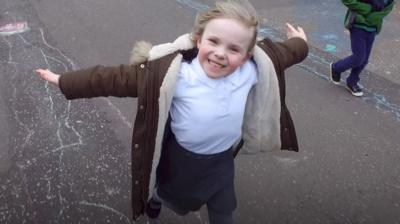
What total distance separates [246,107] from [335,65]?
2.50m

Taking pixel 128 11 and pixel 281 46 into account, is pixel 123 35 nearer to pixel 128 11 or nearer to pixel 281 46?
pixel 128 11

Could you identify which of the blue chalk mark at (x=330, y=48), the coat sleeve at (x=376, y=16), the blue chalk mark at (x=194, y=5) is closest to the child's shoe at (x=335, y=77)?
the coat sleeve at (x=376, y=16)

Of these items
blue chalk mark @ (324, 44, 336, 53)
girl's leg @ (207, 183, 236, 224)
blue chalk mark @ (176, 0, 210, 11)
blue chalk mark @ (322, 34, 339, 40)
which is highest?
girl's leg @ (207, 183, 236, 224)

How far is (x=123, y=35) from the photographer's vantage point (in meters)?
5.04

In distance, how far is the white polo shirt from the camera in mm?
1832

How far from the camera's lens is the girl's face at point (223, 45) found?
1.72 m

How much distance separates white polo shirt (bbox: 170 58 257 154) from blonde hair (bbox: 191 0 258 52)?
0.15 meters

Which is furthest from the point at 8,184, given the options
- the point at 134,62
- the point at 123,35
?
the point at 123,35

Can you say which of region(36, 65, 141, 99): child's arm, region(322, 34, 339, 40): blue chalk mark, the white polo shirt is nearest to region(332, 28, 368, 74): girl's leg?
region(322, 34, 339, 40): blue chalk mark

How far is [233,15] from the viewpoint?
5.65 ft

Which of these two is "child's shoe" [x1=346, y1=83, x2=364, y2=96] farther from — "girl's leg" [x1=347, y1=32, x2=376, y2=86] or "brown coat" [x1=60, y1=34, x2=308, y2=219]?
"brown coat" [x1=60, y1=34, x2=308, y2=219]

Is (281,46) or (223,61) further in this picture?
(281,46)

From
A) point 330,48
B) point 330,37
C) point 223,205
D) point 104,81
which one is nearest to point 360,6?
point 330,48

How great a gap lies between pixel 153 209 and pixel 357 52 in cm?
253
